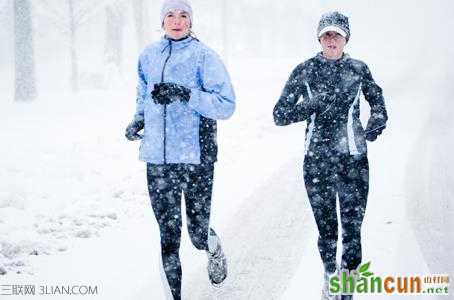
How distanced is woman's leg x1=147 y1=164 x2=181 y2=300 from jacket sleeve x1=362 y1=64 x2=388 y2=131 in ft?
5.37

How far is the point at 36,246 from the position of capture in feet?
17.6

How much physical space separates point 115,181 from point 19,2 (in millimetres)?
13048

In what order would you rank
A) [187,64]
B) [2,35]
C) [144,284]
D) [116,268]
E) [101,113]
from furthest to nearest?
[2,35] → [101,113] → [116,268] → [144,284] → [187,64]

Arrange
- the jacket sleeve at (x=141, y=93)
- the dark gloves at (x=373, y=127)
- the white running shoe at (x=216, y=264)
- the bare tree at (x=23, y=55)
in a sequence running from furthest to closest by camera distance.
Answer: the bare tree at (x=23, y=55)
the white running shoe at (x=216, y=264)
the jacket sleeve at (x=141, y=93)
the dark gloves at (x=373, y=127)

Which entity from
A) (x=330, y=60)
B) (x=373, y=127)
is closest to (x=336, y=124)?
(x=373, y=127)

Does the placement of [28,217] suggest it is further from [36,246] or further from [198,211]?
[198,211]

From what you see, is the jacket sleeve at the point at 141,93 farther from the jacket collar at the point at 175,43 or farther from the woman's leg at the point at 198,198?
the woman's leg at the point at 198,198

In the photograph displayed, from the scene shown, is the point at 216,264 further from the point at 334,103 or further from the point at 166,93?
the point at 334,103

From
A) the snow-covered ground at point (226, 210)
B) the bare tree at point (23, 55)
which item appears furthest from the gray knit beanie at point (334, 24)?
the bare tree at point (23, 55)

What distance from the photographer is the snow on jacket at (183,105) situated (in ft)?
12.2

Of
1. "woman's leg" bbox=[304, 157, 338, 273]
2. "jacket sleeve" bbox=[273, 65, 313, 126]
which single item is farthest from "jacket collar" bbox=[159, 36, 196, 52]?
"woman's leg" bbox=[304, 157, 338, 273]

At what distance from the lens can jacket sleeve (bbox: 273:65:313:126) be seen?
3807 millimetres

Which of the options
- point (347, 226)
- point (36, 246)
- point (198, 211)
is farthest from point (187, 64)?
point (36, 246)

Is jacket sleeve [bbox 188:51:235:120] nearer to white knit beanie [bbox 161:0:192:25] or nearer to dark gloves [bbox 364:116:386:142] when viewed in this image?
white knit beanie [bbox 161:0:192:25]
